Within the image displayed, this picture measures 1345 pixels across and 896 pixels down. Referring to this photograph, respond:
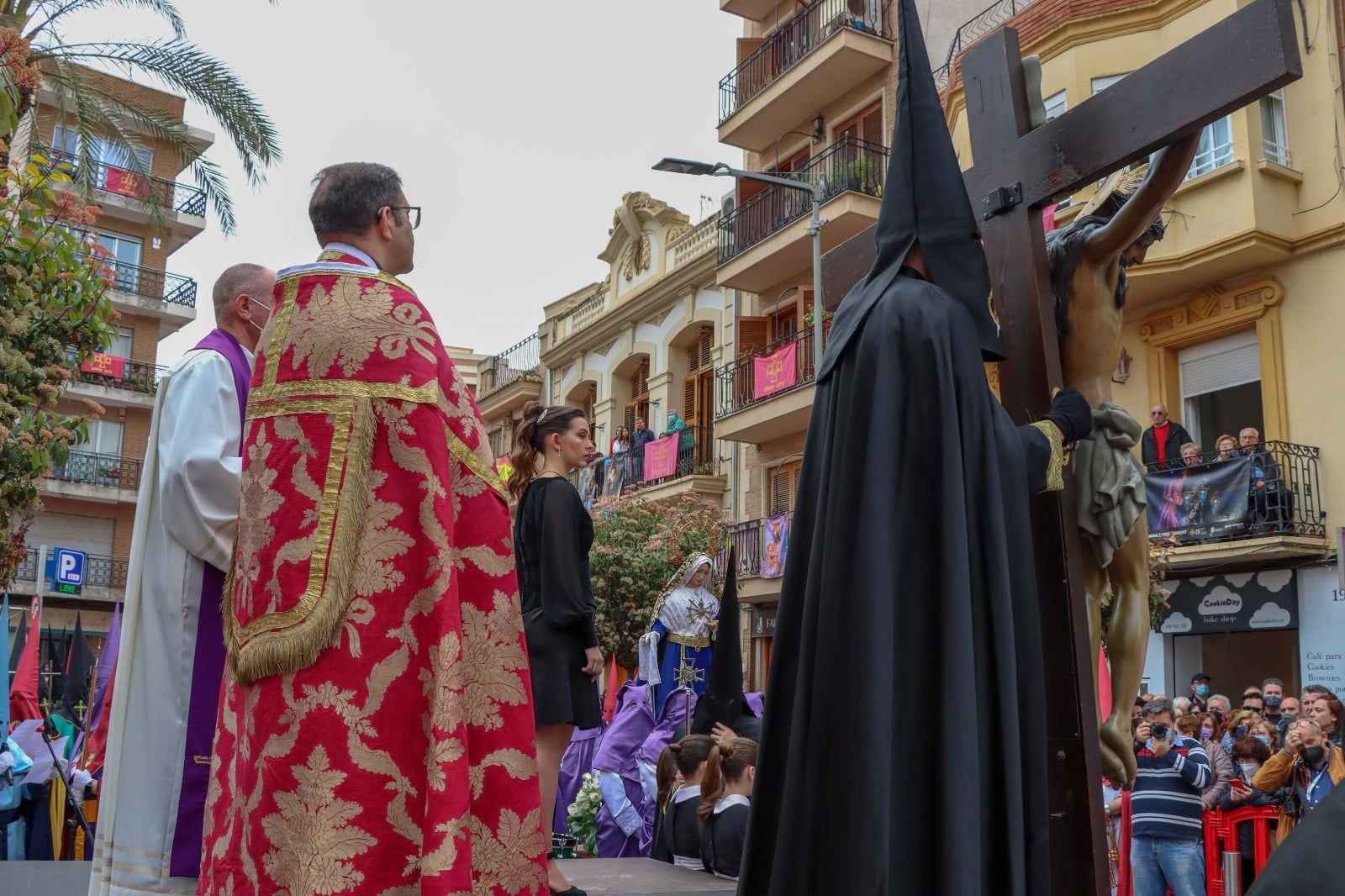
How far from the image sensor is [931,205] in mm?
3014

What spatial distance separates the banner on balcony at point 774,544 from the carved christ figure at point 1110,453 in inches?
696

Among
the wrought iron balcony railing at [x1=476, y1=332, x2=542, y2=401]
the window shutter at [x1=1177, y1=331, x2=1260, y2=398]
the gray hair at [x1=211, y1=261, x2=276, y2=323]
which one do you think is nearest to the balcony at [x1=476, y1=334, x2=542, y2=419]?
the wrought iron balcony railing at [x1=476, y1=332, x2=542, y2=401]

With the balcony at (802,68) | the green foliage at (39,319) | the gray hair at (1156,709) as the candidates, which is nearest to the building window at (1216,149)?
the balcony at (802,68)

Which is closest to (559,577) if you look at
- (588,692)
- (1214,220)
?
(588,692)

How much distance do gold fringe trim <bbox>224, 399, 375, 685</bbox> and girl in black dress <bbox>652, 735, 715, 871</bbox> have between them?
3698 millimetres

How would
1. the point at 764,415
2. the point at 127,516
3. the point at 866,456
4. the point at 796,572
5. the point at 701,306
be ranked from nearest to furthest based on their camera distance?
the point at 866,456
the point at 796,572
the point at 764,415
the point at 701,306
the point at 127,516

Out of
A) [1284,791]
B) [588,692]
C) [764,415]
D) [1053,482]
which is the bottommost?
[1284,791]

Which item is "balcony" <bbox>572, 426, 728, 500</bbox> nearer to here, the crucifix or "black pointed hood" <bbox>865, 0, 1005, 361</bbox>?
the crucifix

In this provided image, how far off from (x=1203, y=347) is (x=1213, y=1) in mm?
4543

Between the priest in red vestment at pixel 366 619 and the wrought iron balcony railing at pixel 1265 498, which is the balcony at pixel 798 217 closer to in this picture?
the wrought iron balcony railing at pixel 1265 498

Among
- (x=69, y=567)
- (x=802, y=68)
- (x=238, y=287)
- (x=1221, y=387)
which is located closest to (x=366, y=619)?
(x=238, y=287)

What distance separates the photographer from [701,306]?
25875 mm

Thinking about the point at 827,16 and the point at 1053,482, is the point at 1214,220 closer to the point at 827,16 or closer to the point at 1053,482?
the point at 827,16

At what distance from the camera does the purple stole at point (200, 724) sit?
3438 millimetres
